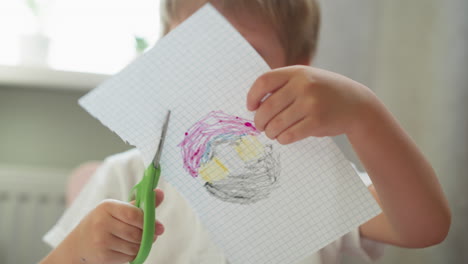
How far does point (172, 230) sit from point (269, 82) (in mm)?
324

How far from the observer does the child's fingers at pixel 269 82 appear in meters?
0.37

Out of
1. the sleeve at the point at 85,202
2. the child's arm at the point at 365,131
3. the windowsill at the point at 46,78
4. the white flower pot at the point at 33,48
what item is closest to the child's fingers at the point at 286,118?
the child's arm at the point at 365,131

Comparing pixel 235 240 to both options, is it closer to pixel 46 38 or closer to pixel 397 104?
pixel 397 104

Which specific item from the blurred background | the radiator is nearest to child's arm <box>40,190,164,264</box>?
the blurred background

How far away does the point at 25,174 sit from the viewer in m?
1.03

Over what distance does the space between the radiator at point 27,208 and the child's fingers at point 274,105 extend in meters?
0.79

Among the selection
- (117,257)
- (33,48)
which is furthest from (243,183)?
(33,48)

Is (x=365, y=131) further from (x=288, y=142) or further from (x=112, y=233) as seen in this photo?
(x=112, y=233)

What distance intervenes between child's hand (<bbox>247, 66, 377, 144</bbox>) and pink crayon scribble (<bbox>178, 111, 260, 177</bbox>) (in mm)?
29

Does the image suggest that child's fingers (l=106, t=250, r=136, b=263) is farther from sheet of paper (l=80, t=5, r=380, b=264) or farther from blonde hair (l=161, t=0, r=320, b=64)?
blonde hair (l=161, t=0, r=320, b=64)

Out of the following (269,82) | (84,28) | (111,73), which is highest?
(84,28)

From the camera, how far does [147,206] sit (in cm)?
37

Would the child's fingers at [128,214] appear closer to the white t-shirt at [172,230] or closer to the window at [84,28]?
the white t-shirt at [172,230]

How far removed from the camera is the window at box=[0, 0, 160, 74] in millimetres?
1143
